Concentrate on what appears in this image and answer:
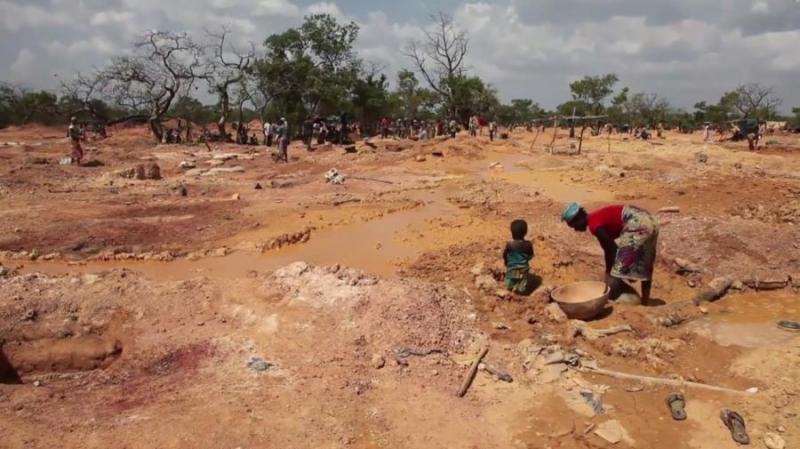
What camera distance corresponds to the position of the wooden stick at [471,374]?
4.71 metres

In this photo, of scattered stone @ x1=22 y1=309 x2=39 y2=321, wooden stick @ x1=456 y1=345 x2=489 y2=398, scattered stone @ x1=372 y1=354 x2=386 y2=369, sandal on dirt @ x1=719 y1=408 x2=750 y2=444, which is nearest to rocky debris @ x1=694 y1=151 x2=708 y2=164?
wooden stick @ x1=456 y1=345 x2=489 y2=398

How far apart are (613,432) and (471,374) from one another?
3.93 feet

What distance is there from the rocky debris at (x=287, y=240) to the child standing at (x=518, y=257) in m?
3.72

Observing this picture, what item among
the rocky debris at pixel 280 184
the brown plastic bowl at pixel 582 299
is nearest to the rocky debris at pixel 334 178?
the rocky debris at pixel 280 184

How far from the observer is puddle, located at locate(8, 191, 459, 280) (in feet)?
25.4

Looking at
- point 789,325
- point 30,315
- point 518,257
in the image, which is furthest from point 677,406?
point 30,315

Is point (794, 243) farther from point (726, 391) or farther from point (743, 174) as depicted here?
point (743, 174)

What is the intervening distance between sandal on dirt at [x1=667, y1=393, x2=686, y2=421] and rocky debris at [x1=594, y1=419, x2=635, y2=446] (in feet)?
1.38

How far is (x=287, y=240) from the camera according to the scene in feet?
29.7

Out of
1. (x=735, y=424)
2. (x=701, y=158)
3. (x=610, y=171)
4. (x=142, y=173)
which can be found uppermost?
(x=701, y=158)

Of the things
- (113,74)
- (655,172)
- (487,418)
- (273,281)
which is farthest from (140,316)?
(113,74)

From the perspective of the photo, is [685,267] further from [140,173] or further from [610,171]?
[140,173]

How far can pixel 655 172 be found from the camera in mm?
15656

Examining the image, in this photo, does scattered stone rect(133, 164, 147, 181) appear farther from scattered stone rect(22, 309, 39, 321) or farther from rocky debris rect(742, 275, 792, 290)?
rocky debris rect(742, 275, 792, 290)
